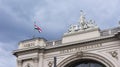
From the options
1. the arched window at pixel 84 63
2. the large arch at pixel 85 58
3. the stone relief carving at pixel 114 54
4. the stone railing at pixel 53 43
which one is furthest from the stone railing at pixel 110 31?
the stone railing at pixel 53 43

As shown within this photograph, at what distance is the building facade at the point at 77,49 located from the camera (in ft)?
114

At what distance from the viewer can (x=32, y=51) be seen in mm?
38969

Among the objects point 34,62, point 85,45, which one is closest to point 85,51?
point 85,45

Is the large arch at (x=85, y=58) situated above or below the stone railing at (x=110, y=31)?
below

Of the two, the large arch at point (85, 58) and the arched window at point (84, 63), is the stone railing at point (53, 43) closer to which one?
A: the large arch at point (85, 58)

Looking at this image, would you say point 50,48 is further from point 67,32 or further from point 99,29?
point 99,29

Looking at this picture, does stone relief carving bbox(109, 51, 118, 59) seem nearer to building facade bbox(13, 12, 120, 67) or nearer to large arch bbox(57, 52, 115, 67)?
building facade bbox(13, 12, 120, 67)

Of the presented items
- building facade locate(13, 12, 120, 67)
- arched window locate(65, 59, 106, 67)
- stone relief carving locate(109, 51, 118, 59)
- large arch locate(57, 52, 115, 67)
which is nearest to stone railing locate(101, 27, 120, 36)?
building facade locate(13, 12, 120, 67)

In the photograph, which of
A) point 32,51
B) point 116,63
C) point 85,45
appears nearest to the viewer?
point 116,63

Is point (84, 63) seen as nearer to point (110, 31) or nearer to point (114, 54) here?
point (114, 54)

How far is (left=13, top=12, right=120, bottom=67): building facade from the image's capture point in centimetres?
3472

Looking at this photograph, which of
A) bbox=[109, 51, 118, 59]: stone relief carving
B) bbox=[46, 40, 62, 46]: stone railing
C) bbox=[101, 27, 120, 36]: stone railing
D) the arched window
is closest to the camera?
bbox=[109, 51, 118, 59]: stone relief carving

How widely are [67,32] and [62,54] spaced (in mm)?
2690

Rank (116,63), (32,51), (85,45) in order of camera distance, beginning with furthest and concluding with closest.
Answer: (32,51) → (85,45) → (116,63)
